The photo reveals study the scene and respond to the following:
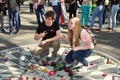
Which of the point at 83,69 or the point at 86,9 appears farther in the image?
the point at 86,9

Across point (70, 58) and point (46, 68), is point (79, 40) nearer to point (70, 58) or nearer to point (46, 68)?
point (70, 58)

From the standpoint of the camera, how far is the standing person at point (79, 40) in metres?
5.29

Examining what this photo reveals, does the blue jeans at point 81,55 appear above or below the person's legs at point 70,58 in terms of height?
above

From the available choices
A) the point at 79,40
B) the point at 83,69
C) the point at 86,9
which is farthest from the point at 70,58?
the point at 86,9

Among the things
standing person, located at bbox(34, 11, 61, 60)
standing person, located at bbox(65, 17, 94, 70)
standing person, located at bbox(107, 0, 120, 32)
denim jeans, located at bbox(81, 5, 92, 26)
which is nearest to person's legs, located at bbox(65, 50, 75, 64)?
standing person, located at bbox(65, 17, 94, 70)

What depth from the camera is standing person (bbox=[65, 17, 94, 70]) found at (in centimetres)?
529

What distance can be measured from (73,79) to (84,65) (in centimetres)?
49

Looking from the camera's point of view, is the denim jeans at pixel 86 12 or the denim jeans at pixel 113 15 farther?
the denim jeans at pixel 86 12

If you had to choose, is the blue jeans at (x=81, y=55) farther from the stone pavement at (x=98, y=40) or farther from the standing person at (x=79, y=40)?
the stone pavement at (x=98, y=40)

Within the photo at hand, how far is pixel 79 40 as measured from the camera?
5383 millimetres

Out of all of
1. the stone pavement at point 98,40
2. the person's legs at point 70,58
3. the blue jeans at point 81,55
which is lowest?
the stone pavement at point 98,40

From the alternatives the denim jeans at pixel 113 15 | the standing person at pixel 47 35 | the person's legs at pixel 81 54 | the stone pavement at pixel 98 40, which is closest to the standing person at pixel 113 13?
the denim jeans at pixel 113 15

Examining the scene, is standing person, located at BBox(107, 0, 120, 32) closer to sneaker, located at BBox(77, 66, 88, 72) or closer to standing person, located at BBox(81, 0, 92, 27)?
standing person, located at BBox(81, 0, 92, 27)

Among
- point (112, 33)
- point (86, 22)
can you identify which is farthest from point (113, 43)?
point (86, 22)
